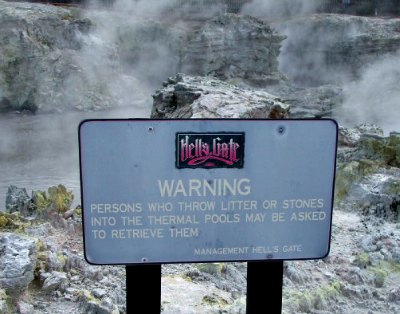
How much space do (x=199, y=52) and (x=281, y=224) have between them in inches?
1083

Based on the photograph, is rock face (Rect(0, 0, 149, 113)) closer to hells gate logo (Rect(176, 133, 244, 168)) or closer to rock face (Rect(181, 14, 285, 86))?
rock face (Rect(181, 14, 285, 86))

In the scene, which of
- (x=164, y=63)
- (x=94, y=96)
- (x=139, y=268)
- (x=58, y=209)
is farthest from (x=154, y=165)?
(x=164, y=63)

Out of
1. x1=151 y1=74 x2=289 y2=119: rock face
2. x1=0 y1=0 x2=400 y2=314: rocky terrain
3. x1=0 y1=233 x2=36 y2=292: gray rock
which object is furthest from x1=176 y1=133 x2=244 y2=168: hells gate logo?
x1=151 y1=74 x2=289 y2=119: rock face

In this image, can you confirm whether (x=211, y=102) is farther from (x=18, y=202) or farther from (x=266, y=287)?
(x=266, y=287)

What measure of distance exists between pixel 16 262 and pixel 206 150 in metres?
2.56

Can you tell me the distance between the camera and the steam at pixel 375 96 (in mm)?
25781

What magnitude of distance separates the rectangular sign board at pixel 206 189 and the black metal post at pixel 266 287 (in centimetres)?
8

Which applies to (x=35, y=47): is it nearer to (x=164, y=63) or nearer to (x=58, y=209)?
(x=164, y=63)

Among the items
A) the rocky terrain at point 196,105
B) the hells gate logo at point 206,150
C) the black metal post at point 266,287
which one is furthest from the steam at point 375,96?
the hells gate logo at point 206,150

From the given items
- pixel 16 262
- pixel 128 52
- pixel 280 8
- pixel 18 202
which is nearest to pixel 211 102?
pixel 18 202

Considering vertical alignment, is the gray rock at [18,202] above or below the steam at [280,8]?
below

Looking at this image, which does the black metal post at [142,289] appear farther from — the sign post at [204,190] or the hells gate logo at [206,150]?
the hells gate logo at [206,150]

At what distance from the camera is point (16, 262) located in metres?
3.73

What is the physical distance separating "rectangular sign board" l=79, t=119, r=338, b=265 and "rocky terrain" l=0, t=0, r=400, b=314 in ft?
6.02
